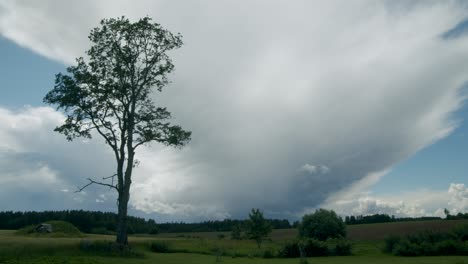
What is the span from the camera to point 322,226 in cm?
6825

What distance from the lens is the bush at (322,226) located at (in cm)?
6825

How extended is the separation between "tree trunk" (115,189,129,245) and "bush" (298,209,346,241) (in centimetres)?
3962

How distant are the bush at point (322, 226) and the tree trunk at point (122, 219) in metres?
39.6

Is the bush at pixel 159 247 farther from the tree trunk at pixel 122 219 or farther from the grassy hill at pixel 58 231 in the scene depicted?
the grassy hill at pixel 58 231

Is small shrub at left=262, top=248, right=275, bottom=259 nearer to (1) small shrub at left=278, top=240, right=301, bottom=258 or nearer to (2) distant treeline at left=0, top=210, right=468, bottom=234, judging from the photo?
(1) small shrub at left=278, top=240, right=301, bottom=258

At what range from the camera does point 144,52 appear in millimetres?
38281

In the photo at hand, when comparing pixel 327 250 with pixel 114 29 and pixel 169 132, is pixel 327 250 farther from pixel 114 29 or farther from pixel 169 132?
pixel 114 29

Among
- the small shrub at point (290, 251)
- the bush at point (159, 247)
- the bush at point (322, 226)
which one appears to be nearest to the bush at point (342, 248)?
the small shrub at point (290, 251)

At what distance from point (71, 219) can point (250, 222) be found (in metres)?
66.7

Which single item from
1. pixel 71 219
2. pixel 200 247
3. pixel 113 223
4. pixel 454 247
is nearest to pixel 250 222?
pixel 200 247

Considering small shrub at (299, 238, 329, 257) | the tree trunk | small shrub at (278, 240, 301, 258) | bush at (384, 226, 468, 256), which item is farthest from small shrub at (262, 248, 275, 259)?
the tree trunk

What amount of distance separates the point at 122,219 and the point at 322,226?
42.0 meters

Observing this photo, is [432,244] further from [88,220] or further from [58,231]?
[88,220]

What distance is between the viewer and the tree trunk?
1385 inches
